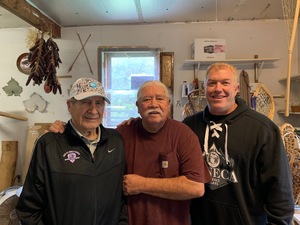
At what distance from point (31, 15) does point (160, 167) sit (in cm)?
236

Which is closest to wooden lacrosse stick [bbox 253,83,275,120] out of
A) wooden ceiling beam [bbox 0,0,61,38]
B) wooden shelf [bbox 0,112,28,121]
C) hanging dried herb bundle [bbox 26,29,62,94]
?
hanging dried herb bundle [bbox 26,29,62,94]

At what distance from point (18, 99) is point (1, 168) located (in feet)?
3.20

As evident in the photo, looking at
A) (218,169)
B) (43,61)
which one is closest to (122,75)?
(43,61)

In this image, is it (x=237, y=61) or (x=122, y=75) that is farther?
(x=122, y=75)

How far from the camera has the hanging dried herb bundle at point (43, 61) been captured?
2488 millimetres

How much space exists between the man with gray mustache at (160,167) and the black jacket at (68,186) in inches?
4.4

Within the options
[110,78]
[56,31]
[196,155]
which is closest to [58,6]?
[56,31]

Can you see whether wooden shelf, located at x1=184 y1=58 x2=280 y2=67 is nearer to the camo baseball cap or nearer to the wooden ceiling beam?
the wooden ceiling beam

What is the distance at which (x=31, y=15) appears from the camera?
254cm

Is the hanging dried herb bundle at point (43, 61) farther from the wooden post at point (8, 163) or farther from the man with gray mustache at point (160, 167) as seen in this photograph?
the man with gray mustache at point (160, 167)

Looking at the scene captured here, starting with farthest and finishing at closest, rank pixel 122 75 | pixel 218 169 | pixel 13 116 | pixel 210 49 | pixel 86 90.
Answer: pixel 122 75 → pixel 13 116 → pixel 210 49 → pixel 218 169 → pixel 86 90

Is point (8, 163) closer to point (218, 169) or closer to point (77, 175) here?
point (77, 175)

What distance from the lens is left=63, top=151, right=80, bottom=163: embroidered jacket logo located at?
1.07m

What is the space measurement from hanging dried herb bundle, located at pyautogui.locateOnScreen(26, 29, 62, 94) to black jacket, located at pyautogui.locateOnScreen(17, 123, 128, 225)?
1642 millimetres
